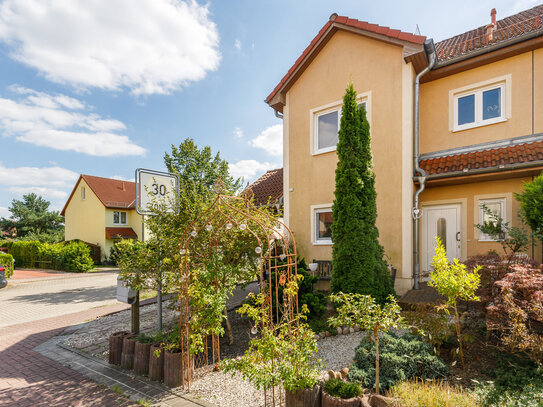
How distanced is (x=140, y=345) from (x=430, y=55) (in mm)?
9984

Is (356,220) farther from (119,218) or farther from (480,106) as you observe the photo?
(119,218)

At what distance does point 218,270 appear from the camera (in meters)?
4.78

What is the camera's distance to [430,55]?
8.30m

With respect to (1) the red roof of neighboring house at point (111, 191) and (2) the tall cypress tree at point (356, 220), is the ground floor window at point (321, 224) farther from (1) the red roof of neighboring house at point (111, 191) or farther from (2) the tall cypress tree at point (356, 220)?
(1) the red roof of neighboring house at point (111, 191)

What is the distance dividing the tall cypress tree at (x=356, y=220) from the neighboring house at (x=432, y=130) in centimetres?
167

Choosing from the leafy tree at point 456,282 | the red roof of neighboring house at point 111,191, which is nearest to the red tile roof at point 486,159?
the leafy tree at point 456,282

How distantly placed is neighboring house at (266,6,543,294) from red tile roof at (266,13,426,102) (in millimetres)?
34

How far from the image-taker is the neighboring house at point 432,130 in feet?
25.6

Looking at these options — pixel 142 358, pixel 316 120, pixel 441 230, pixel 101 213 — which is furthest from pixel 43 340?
pixel 101 213

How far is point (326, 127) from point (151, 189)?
658 cm

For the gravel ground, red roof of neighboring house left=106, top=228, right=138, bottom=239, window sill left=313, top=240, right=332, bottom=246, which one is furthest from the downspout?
red roof of neighboring house left=106, top=228, right=138, bottom=239

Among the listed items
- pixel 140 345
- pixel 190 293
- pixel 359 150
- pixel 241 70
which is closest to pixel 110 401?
pixel 140 345

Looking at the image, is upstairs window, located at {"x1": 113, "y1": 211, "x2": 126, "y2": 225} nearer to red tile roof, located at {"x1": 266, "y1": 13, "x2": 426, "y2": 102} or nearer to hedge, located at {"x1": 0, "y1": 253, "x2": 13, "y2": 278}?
hedge, located at {"x1": 0, "y1": 253, "x2": 13, "y2": 278}

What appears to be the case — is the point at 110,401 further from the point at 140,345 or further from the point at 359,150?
the point at 359,150
